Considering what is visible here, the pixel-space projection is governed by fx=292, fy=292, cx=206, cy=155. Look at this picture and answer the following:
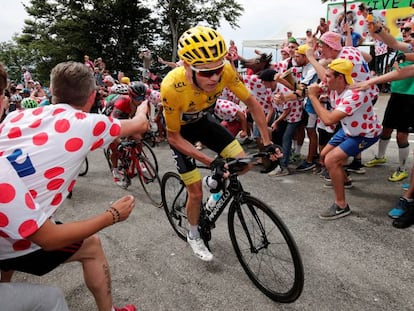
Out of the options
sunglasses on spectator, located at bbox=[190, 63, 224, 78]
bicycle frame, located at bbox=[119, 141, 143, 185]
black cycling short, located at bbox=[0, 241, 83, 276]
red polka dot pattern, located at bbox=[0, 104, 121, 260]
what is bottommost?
bicycle frame, located at bbox=[119, 141, 143, 185]

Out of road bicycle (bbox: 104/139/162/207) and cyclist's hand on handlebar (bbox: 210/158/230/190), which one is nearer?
cyclist's hand on handlebar (bbox: 210/158/230/190)

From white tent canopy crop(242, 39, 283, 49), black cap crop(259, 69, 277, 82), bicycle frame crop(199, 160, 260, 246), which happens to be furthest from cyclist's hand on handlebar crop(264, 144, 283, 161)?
white tent canopy crop(242, 39, 283, 49)

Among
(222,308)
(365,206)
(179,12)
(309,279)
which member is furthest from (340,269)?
(179,12)

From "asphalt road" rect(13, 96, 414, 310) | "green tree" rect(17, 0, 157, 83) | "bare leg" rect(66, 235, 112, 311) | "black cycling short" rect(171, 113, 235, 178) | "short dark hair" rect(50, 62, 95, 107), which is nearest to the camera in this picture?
"short dark hair" rect(50, 62, 95, 107)

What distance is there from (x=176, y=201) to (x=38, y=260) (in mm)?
1994

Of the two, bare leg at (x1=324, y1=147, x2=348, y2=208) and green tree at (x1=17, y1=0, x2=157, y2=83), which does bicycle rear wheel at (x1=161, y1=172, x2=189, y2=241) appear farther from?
green tree at (x1=17, y1=0, x2=157, y2=83)

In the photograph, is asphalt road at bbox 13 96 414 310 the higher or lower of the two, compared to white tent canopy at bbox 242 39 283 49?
lower

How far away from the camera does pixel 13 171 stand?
140 centimetres

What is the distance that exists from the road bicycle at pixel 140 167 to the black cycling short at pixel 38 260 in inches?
109

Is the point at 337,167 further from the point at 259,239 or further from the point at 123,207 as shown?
the point at 123,207

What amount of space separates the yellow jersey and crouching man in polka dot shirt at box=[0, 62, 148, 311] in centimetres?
79

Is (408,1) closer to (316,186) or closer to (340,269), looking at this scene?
(316,186)

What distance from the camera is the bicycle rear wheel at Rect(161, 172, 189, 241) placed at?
3562mm

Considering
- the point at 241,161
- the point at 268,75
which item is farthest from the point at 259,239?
the point at 268,75
